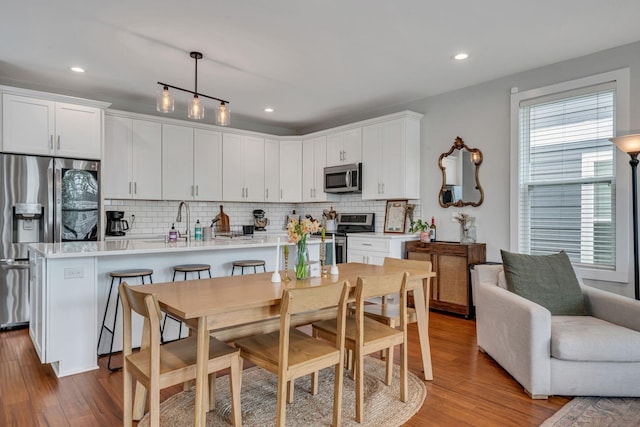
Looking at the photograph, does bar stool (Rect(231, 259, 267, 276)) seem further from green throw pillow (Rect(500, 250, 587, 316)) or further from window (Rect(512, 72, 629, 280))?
window (Rect(512, 72, 629, 280))

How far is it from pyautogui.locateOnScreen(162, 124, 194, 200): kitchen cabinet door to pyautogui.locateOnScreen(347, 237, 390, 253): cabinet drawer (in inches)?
92.7

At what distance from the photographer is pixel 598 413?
2281mm

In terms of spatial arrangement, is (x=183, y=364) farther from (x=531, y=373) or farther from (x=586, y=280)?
(x=586, y=280)

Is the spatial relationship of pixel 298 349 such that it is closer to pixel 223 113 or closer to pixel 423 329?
pixel 423 329

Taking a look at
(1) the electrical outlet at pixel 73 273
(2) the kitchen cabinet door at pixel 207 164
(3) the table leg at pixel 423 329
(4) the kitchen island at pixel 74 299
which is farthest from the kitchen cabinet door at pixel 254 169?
(3) the table leg at pixel 423 329


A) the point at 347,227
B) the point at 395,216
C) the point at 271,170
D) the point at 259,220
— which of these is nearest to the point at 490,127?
the point at 395,216

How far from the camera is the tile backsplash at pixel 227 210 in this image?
17.4ft

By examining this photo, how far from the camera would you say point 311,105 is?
549 cm

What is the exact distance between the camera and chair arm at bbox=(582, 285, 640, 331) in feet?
8.54

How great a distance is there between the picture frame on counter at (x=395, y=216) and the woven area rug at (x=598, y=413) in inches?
120

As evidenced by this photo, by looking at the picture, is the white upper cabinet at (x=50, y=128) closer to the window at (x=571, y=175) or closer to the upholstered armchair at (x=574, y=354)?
the upholstered armchair at (x=574, y=354)

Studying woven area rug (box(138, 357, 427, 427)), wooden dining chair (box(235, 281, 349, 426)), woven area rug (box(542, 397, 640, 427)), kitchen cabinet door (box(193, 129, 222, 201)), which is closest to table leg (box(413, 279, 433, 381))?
woven area rug (box(138, 357, 427, 427))

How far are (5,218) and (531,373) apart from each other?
484 cm

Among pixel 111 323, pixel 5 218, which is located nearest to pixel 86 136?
pixel 5 218
